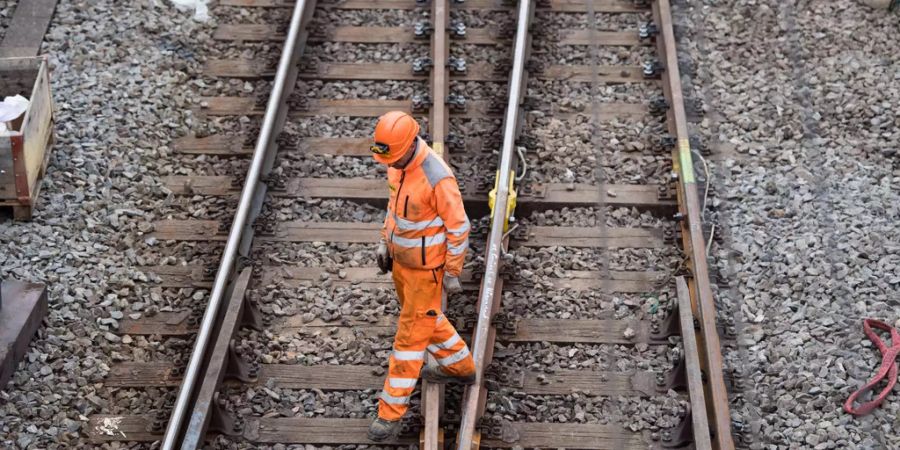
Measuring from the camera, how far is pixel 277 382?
8.57 meters

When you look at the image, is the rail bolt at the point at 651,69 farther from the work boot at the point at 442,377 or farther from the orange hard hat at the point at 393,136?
the orange hard hat at the point at 393,136

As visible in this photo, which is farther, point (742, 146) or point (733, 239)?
point (742, 146)

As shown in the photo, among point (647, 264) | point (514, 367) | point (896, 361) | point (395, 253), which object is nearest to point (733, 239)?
point (647, 264)

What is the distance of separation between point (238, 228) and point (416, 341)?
74.5 inches

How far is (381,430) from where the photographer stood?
8.13 meters

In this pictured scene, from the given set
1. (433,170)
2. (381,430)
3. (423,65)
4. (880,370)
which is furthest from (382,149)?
(423,65)

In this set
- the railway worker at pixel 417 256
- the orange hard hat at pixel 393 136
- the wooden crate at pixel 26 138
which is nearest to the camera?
the orange hard hat at pixel 393 136

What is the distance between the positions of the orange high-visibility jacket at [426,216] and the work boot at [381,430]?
3.19 ft

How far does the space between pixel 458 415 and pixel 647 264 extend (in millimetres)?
1936

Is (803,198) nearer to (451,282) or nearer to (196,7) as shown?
(451,282)

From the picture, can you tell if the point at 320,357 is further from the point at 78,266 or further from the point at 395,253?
the point at 78,266

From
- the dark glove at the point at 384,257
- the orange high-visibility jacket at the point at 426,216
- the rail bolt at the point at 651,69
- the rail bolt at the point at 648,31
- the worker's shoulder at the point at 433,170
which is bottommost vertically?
the rail bolt at the point at 651,69

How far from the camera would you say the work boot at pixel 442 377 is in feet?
27.2

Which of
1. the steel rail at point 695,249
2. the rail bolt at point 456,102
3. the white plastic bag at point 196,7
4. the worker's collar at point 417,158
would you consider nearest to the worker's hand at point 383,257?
the worker's collar at point 417,158
